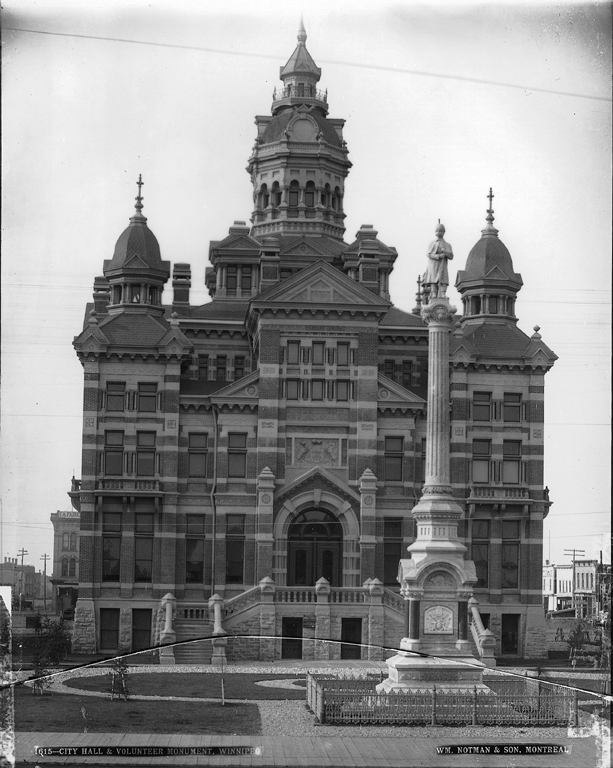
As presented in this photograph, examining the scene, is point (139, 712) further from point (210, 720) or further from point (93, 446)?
point (93, 446)

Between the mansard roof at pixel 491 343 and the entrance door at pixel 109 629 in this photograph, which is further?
the entrance door at pixel 109 629

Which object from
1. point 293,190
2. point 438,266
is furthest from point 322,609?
point 438,266

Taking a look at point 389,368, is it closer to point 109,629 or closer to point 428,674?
point 109,629

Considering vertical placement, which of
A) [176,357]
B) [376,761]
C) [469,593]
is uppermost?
[176,357]

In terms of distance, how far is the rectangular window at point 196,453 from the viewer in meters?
29.5

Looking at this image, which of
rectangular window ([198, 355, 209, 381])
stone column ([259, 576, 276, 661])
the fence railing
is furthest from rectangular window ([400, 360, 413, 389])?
the fence railing

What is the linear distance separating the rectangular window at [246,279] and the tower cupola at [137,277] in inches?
115

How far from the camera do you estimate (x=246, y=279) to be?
3019 centimetres

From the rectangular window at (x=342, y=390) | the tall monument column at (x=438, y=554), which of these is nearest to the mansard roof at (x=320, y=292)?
the rectangular window at (x=342, y=390)

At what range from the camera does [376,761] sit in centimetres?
1684

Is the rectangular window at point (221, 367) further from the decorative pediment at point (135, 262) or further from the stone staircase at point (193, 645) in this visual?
the decorative pediment at point (135, 262)

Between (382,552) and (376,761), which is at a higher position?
(382,552)

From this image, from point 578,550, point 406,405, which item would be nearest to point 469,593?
point 406,405

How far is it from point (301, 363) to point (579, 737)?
487 inches
